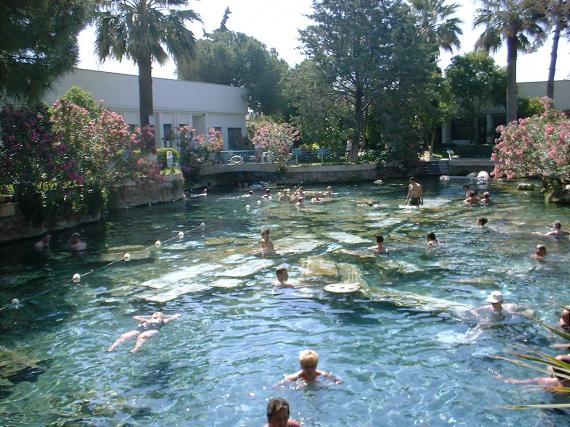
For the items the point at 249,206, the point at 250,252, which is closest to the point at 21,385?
the point at 250,252

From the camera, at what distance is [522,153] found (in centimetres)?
2586

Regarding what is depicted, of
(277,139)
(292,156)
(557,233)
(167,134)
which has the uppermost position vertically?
(167,134)

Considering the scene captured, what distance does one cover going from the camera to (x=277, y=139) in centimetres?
3750

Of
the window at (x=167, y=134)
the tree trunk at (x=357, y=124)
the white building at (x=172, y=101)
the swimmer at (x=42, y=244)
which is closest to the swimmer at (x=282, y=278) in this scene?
A: the swimmer at (x=42, y=244)

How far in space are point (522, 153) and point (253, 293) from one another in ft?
59.7

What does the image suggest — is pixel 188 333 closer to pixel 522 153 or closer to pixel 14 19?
pixel 14 19

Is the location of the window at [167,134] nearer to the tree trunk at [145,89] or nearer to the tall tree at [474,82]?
the tree trunk at [145,89]

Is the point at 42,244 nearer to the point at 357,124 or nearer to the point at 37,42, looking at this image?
the point at 37,42

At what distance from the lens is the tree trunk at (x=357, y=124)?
4112cm

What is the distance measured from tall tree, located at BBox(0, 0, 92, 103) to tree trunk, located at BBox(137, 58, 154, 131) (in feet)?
51.4

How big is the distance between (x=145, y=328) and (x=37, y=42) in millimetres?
8250

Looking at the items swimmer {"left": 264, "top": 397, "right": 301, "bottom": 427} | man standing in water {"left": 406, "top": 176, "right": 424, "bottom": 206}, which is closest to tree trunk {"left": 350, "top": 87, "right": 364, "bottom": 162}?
man standing in water {"left": 406, "top": 176, "right": 424, "bottom": 206}

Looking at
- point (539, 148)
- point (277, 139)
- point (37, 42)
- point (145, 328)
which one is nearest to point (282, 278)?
point (145, 328)

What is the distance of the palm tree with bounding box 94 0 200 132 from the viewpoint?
98.3 ft
